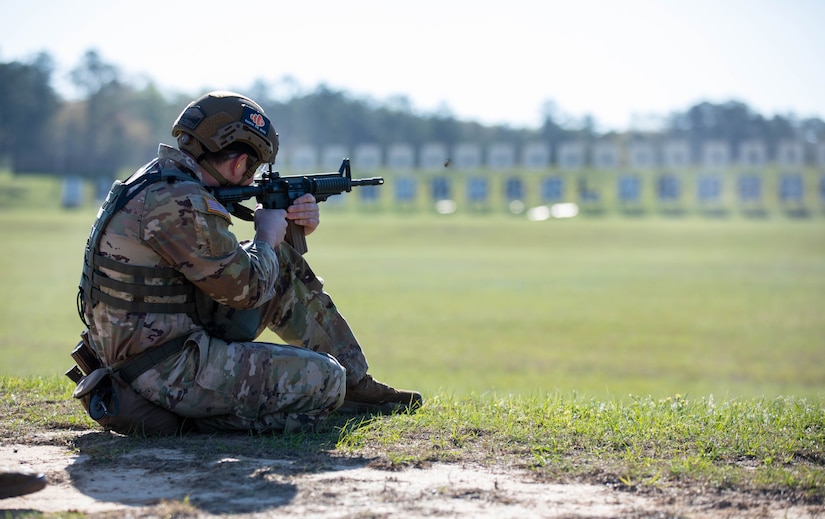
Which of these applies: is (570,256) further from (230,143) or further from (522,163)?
(522,163)

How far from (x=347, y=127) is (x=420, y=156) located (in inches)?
381

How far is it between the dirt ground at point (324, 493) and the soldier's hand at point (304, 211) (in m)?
1.38

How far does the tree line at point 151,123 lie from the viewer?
98562 millimetres

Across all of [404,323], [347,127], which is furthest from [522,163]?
[404,323]

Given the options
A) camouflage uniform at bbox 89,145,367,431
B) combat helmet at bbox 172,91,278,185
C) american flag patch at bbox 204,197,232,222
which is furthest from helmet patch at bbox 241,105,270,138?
american flag patch at bbox 204,197,232,222

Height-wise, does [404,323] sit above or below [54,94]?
below

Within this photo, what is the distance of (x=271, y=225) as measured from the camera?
518 centimetres

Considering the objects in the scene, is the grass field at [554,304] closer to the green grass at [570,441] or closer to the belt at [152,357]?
the green grass at [570,441]

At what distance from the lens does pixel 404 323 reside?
904 inches

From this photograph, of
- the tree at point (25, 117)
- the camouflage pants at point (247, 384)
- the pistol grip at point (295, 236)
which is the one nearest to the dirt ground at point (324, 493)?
the camouflage pants at point (247, 384)

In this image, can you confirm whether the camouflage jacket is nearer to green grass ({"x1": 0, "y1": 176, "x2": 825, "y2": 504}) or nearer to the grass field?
green grass ({"x1": 0, "y1": 176, "x2": 825, "y2": 504})

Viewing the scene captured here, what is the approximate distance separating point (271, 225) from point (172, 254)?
2.12 feet

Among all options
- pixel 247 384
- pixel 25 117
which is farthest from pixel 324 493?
pixel 25 117

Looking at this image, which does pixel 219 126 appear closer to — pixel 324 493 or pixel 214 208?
pixel 214 208
